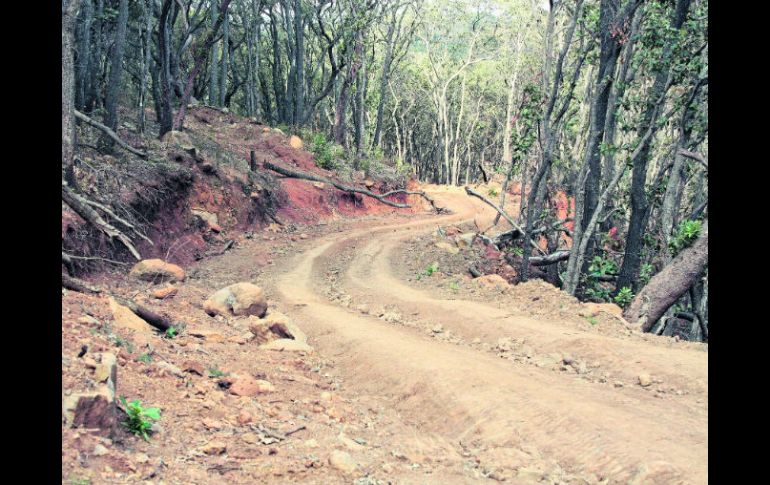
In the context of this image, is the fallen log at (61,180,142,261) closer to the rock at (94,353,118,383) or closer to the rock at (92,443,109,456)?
the rock at (94,353,118,383)

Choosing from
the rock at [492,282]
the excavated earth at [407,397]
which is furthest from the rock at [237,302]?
the rock at [492,282]

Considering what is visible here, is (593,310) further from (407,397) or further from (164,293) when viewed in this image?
(164,293)

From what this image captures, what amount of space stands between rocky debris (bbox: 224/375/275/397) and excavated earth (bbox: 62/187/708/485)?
119 millimetres

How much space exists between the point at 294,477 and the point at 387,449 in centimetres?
115

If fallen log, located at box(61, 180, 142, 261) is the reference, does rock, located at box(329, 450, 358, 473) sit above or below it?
below

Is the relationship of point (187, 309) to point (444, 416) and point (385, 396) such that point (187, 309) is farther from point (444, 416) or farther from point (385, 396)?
point (444, 416)

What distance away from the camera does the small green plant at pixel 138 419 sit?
4.05m

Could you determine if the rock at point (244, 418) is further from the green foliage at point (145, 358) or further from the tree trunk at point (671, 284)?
the tree trunk at point (671, 284)

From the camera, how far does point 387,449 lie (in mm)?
5008

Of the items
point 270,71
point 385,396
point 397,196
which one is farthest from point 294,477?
point 270,71

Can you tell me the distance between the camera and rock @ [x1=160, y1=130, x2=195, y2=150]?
17500 mm

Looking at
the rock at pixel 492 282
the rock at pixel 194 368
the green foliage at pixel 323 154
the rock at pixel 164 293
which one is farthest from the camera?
the green foliage at pixel 323 154

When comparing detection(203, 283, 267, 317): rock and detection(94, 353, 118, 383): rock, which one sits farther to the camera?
detection(203, 283, 267, 317): rock

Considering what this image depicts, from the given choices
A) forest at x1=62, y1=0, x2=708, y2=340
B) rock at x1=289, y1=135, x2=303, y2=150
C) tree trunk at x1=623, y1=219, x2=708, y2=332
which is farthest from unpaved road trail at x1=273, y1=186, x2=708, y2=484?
rock at x1=289, y1=135, x2=303, y2=150
